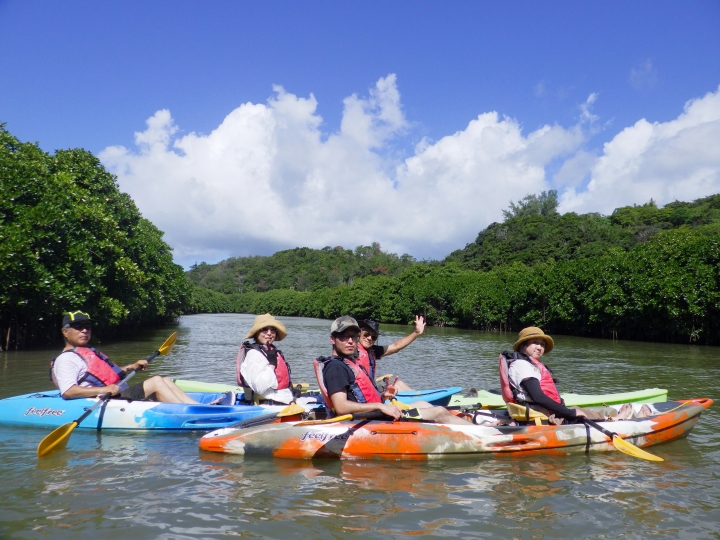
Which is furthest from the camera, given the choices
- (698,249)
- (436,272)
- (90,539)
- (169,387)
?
(436,272)

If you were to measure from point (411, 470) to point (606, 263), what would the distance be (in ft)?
94.1

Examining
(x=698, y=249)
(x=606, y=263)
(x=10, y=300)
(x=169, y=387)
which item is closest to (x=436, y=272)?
(x=606, y=263)

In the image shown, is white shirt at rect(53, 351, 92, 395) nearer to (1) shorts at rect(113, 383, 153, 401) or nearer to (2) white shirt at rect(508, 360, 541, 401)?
(1) shorts at rect(113, 383, 153, 401)

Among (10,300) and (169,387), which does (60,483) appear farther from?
(10,300)

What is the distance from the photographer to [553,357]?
66.1ft

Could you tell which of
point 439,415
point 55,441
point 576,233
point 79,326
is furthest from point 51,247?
point 576,233

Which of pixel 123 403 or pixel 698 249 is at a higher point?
pixel 698 249

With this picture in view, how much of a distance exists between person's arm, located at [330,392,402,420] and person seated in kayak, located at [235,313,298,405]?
5.16 feet

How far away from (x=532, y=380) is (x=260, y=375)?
348 centimetres

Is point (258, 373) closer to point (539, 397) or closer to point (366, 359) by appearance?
point (366, 359)

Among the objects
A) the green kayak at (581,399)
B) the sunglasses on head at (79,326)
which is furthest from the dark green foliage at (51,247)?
the green kayak at (581,399)

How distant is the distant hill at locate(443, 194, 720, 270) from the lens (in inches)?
2188

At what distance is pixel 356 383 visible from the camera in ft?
21.5

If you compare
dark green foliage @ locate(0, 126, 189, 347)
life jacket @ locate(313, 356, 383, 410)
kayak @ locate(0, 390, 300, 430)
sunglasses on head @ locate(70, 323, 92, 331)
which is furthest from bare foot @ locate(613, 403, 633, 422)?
dark green foliage @ locate(0, 126, 189, 347)
